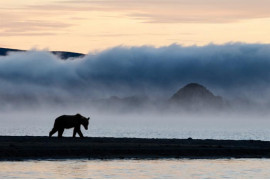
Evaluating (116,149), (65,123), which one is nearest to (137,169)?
(116,149)

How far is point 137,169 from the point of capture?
163 ft

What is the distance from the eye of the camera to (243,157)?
191 ft

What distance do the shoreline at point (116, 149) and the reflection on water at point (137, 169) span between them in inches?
95.8

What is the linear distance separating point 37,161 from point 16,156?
7.00ft

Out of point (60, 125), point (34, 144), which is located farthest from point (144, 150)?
point (60, 125)

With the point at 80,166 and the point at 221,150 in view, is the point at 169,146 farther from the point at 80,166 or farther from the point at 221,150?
the point at 80,166

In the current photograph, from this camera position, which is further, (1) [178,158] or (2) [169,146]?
(2) [169,146]

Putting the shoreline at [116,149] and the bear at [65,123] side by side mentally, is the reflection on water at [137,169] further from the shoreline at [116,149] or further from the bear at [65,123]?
the bear at [65,123]

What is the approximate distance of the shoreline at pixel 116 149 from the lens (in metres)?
55.3

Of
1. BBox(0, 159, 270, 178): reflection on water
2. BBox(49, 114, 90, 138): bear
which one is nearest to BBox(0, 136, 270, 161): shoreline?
BBox(0, 159, 270, 178): reflection on water

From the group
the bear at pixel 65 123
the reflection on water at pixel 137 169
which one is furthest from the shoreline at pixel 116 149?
the bear at pixel 65 123

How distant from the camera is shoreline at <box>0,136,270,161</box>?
2179 inches

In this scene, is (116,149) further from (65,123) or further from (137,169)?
(65,123)

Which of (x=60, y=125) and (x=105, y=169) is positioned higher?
(x=60, y=125)
